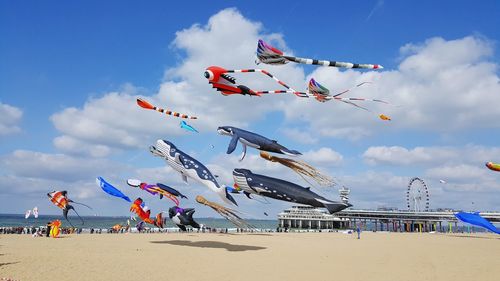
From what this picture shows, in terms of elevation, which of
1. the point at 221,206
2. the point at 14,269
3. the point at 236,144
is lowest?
the point at 14,269

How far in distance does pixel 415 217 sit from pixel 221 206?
71.8m

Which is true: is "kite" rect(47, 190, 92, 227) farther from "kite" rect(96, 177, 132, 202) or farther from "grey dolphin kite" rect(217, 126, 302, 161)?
"grey dolphin kite" rect(217, 126, 302, 161)

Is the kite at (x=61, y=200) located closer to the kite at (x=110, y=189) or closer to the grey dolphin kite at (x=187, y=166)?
the kite at (x=110, y=189)

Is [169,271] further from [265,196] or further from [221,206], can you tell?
[265,196]

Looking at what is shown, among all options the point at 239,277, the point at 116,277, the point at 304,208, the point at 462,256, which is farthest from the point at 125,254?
the point at 304,208

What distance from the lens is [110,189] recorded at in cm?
3219

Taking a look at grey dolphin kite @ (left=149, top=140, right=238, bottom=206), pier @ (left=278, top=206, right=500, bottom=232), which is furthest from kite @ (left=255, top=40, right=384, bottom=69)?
pier @ (left=278, top=206, right=500, bottom=232)

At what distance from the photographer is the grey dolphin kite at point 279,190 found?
53.4ft

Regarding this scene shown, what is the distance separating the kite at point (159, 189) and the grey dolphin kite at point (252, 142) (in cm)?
1095

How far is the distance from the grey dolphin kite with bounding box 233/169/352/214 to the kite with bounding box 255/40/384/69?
5.59 m

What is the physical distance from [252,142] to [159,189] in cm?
1407

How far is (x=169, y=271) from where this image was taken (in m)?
18.0

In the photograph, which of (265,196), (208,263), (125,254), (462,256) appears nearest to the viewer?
(265,196)

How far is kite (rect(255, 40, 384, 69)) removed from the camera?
12.3 meters
